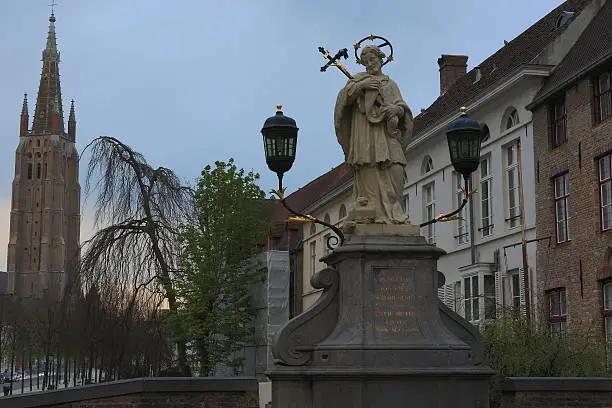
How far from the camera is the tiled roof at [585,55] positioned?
23469mm

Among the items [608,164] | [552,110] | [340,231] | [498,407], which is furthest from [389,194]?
[552,110]

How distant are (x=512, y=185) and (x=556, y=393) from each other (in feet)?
51.9

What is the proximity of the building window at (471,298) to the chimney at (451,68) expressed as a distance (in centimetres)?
1363

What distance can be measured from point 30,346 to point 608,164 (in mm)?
52128

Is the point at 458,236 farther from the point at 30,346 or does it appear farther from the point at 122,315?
the point at 30,346

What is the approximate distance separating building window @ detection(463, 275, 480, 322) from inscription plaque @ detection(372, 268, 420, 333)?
17.8 m

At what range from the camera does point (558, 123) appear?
1008 inches

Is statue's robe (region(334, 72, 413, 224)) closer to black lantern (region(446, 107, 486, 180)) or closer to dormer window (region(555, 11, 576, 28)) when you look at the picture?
black lantern (region(446, 107, 486, 180))

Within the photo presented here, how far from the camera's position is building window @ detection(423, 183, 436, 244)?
1335 inches

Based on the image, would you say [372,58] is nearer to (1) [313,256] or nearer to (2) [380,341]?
(2) [380,341]

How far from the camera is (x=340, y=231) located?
11.6m

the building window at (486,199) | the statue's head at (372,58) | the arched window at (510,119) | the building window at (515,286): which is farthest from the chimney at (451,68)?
the statue's head at (372,58)

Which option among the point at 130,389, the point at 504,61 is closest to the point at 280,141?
the point at 130,389

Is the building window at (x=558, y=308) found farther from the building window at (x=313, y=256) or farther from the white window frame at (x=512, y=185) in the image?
the building window at (x=313, y=256)
